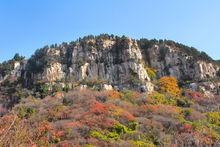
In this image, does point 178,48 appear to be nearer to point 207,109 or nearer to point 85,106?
point 207,109

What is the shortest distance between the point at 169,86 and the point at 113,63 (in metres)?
11.1

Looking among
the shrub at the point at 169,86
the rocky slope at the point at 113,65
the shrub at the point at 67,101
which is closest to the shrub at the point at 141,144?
the shrub at the point at 67,101

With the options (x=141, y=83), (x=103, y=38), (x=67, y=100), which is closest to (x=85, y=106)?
(x=67, y=100)

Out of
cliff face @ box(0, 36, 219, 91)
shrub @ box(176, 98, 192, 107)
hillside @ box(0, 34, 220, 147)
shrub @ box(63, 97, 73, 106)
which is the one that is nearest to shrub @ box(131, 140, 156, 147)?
hillside @ box(0, 34, 220, 147)

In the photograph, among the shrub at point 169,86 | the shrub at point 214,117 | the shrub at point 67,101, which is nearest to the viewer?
the shrub at point 214,117

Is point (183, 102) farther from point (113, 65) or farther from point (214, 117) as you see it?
point (113, 65)

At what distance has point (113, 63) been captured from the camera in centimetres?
7800

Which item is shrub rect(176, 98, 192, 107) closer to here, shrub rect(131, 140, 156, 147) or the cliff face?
the cliff face

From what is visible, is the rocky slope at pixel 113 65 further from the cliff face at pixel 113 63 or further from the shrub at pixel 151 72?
the shrub at pixel 151 72

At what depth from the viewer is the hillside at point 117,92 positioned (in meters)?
46.9

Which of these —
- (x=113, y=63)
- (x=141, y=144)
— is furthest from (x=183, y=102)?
(x=141, y=144)

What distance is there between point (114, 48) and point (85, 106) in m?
22.1

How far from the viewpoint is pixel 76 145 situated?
135 feet

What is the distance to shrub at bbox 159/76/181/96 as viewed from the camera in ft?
236
